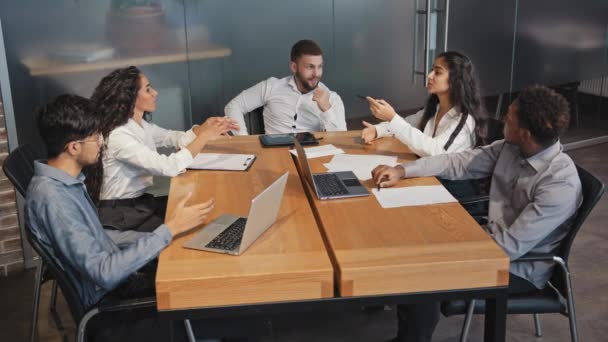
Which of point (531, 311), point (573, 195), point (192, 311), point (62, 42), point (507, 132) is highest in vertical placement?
point (62, 42)

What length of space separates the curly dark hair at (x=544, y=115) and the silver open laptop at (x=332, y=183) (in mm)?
665

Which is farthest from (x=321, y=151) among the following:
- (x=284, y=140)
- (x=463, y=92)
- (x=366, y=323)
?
(x=366, y=323)

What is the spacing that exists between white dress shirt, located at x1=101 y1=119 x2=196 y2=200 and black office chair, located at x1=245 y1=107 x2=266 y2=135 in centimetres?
97

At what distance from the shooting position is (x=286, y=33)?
4520mm

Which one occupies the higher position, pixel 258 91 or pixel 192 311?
pixel 258 91

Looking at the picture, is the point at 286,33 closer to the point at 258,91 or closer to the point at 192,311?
the point at 258,91

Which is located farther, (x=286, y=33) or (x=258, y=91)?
(x=286, y=33)

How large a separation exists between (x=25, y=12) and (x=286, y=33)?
1572 mm

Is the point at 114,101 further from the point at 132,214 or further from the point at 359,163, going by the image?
the point at 359,163

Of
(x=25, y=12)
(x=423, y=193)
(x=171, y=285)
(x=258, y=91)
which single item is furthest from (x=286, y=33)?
(x=171, y=285)

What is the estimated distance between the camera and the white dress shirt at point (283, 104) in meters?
4.12

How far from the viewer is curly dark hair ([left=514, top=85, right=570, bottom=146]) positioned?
2.58 meters

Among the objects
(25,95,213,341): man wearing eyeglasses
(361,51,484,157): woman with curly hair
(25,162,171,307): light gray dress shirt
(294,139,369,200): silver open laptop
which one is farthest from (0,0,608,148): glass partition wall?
(25,162,171,307): light gray dress shirt

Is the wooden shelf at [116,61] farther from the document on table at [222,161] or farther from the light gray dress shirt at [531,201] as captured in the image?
the light gray dress shirt at [531,201]
